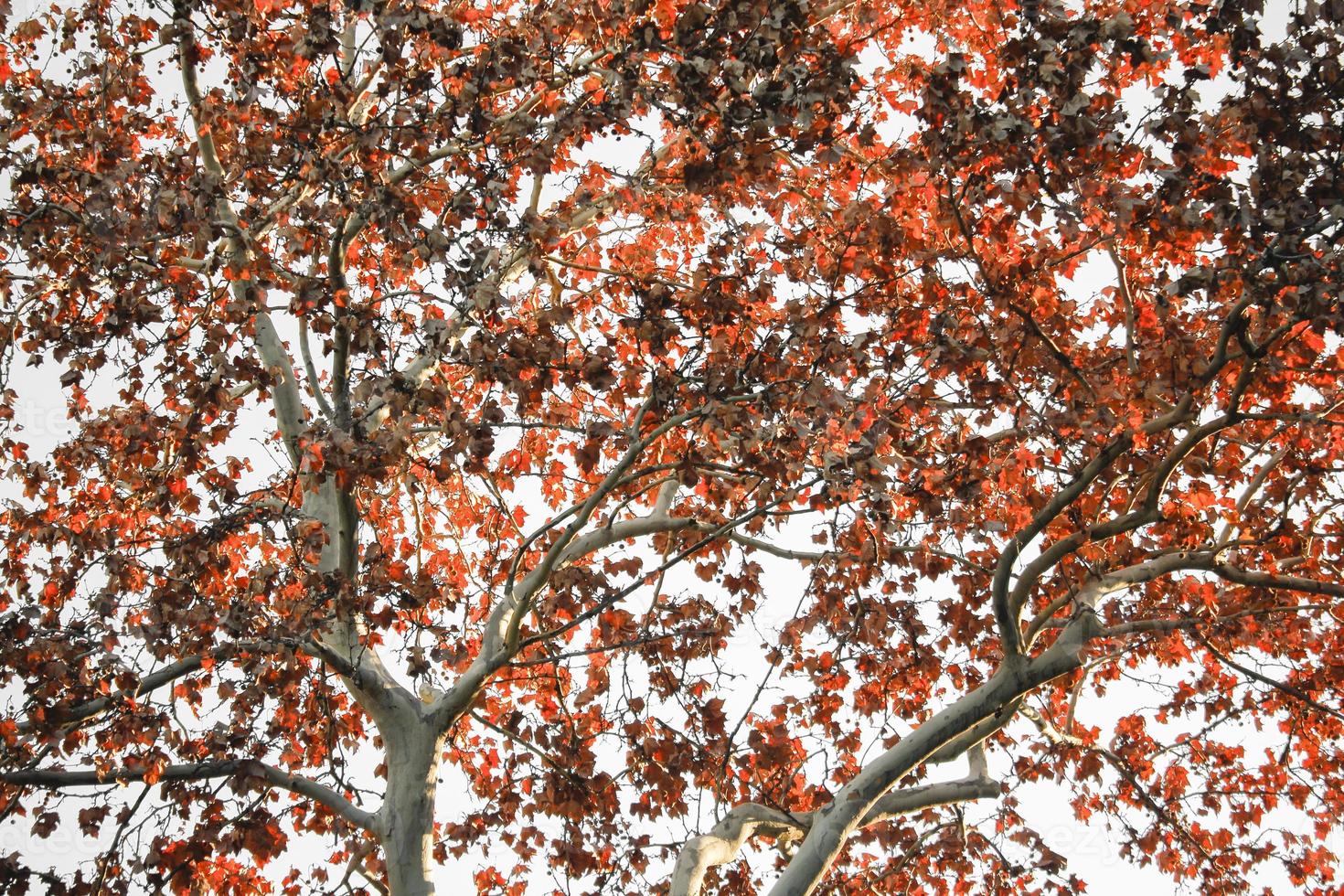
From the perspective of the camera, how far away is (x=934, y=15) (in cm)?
1045

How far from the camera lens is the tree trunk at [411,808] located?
6180 millimetres

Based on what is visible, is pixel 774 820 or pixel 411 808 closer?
pixel 411 808

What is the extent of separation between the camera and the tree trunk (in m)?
6.18

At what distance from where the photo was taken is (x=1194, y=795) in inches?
429

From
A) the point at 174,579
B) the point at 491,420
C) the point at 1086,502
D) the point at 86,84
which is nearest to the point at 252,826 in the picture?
the point at 174,579

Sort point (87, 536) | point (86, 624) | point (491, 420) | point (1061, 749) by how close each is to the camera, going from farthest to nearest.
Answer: point (1061, 749), point (87, 536), point (86, 624), point (491, 420)

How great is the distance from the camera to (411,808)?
6.30 metres

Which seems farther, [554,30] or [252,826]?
[554,30]

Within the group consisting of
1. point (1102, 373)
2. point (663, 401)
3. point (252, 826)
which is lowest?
point (252, 826)

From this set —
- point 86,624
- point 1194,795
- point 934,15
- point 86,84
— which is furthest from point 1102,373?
point 86,84

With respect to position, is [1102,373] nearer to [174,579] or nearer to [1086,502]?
[1086,502]

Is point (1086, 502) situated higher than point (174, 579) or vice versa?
point (1086, 502)

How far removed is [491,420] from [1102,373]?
5.05 meters

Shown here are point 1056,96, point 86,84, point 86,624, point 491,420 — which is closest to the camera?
point 491,420
